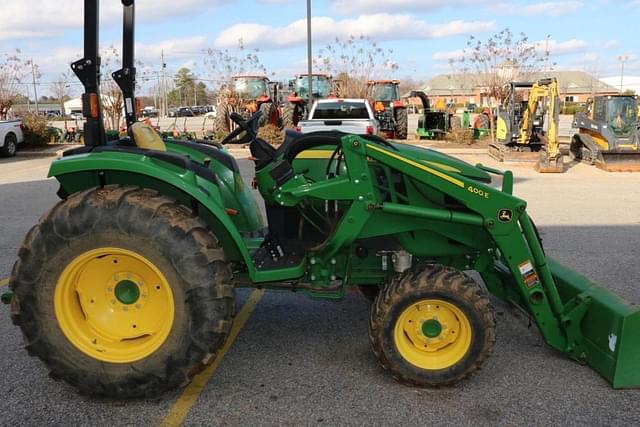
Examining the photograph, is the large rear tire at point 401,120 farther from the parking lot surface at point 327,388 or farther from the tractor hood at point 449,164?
the tractor hood at point 449,164

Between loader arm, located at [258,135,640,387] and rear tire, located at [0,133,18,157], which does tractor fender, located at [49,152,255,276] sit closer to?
loader arm, located at [258,135,640,387]

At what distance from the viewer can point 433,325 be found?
10.7ft

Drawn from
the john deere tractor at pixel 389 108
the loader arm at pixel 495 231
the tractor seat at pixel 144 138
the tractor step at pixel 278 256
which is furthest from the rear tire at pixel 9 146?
the loader arm at pixel 495 231

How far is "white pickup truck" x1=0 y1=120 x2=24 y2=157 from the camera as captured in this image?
17.2 m

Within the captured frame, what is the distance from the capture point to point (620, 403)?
309 centimetres

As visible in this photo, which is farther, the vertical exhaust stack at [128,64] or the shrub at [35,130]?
the shrub at [35,130]

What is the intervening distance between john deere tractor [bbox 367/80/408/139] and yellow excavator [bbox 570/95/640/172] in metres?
6.50

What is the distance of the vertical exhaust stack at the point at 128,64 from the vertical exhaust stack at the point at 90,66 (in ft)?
2.36

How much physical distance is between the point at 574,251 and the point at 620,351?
3373 millimetres

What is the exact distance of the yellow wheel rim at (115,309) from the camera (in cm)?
307

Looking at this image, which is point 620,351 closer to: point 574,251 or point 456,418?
point 456,418

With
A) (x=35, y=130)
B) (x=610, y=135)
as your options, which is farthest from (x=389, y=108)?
(x=35, y=130)

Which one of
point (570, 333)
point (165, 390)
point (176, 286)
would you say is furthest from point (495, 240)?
point (165, 390)

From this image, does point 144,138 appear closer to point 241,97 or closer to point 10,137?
point 10,137
